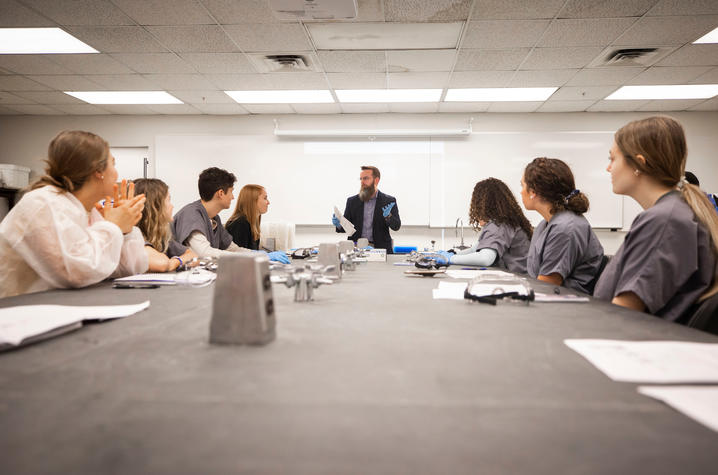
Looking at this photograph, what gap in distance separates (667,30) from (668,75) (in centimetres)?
113

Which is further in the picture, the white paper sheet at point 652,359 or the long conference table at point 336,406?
the white paper sheet at point 652,359

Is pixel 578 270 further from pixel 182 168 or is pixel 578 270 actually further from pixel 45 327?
pixel 182 168

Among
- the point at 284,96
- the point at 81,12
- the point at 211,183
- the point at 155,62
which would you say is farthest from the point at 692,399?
the point at 284,96

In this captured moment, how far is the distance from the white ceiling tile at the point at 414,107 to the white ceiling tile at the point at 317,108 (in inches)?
28.5

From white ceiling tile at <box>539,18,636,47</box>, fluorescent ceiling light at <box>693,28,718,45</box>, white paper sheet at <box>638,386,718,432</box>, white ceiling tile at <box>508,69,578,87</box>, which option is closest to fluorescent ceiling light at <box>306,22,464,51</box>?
white ceiling tile at <box>539,18,636,47</box>

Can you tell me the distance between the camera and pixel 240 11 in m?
3.04

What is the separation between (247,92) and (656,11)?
3.91m

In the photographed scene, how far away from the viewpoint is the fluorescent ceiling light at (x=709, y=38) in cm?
331

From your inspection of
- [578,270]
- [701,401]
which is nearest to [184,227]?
[578,270]

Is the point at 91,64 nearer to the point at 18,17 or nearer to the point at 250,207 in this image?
the point at 18,17

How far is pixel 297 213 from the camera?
19.6ft

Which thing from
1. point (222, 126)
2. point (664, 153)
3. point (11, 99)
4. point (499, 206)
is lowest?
point (499, 206)

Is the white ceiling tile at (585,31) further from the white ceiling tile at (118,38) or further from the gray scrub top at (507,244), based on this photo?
the white ceiling tile at (118,38)

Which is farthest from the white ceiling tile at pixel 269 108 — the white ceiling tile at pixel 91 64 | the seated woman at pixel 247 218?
the seated woman at pixel 247 218
